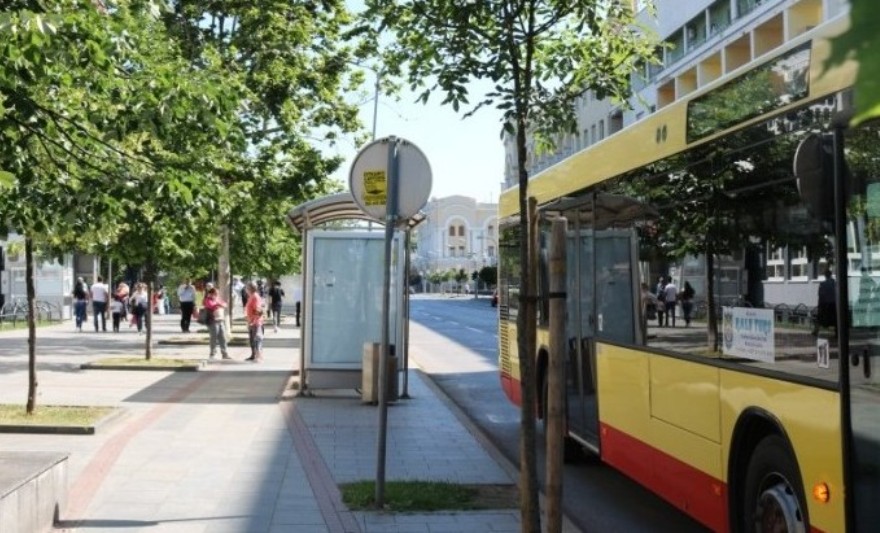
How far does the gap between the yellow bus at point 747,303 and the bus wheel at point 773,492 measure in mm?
12

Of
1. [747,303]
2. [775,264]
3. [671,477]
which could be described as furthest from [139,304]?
[775,264]

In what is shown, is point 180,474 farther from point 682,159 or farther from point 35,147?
point 682,159

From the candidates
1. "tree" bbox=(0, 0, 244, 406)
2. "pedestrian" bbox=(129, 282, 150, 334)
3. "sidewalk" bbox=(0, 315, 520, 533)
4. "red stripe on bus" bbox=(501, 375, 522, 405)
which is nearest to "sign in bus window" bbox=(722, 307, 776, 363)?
"sidewalk" bbox=(0, 315, 520, 533)

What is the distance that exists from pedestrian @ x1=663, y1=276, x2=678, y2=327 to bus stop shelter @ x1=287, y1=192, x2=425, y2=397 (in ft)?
28.7

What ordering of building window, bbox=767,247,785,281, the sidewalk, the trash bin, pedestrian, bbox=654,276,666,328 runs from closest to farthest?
building window, bbox=767,247,785,281, pedestrian, bbox=654,276,666,328, the sidewalk, the trash bin

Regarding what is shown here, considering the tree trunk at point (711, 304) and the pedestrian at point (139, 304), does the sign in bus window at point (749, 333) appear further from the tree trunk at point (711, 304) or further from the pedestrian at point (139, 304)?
the pedestrian at point (139, 304)

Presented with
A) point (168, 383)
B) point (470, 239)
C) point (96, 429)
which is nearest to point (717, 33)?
point (168, 383)

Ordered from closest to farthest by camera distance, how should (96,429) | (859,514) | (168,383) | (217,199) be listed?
(859,514) < (217,199) < (96,429) < (168,383)

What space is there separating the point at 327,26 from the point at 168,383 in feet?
35.8

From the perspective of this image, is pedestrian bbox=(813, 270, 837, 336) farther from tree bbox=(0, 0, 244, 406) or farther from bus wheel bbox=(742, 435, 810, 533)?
tree bbox=(0, 0, 244, 406)

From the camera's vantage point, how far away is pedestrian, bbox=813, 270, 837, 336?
4441 mm

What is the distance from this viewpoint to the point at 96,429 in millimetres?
10938

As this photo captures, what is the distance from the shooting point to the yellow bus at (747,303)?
4309mm

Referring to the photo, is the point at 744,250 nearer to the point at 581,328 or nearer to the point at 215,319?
the point at 581,328
